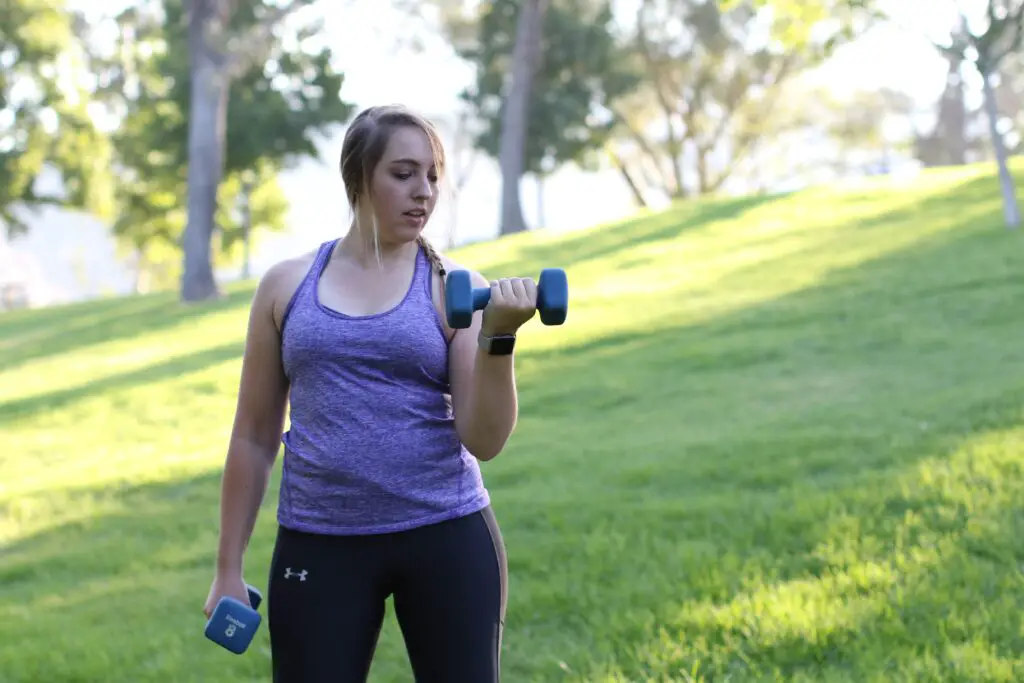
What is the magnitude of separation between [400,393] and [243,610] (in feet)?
2.13

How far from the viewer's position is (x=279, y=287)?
103 inches

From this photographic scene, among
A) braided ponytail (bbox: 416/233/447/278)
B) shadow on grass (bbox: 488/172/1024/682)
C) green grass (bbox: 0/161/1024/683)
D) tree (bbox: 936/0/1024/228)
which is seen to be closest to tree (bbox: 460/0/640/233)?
tree (bbox: 936/0/1024/228)

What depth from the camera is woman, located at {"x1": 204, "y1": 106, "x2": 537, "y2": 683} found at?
251cm

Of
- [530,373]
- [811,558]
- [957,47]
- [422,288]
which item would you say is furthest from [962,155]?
[422,288]

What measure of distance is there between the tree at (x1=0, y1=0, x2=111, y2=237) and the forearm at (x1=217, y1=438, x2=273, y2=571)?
31.3m

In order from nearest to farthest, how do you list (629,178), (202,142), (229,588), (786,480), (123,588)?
(229,588), (123,588), (786,480), (202,142), (629,178)

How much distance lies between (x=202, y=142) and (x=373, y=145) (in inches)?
887

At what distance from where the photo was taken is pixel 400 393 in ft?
8.25

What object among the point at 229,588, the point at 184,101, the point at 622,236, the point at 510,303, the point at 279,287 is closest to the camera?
the point at 510,303

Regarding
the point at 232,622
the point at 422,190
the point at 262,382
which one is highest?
the point at 422,190

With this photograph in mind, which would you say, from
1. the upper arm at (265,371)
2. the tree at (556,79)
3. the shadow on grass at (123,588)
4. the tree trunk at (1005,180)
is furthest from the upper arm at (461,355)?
the tree at (556,79)

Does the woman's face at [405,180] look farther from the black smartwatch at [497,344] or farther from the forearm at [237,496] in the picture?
the forearm at [237,496]

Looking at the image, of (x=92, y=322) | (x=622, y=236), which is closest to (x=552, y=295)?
(x=622, y=236)

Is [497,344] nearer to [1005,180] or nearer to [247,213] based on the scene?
[1005,180]
